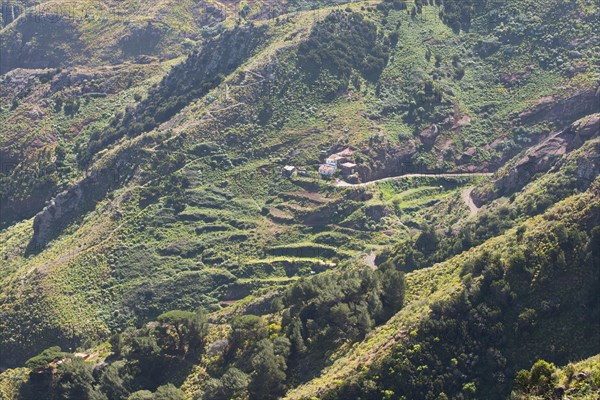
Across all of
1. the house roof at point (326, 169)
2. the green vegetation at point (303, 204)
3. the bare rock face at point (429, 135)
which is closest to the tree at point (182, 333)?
the green vegetation at point (303, 204)

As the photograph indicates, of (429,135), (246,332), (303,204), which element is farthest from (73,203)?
(429,135)

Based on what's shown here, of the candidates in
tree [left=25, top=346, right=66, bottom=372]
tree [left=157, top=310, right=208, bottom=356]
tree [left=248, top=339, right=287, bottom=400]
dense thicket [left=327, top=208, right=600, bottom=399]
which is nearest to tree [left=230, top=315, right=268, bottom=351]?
tree [left=157, top=310, right=208, bottom=356]

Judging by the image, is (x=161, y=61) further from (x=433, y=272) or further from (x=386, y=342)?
(x=386, y=342)

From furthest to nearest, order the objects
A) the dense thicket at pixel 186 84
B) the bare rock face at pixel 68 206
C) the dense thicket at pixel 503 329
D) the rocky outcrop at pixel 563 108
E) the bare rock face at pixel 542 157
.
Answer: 1. the dense thicket at pixel 186 84
2. the rocky outcrop at pixel 563 108
3. the bare rock face at pixel 68 206
4. the bare rock face at pixel 542 157
5. the dense thicket at pixel 503 329

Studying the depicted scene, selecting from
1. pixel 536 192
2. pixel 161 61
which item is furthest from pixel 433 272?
pixel 161 61

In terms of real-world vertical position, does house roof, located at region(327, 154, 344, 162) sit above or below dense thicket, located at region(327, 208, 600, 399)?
below

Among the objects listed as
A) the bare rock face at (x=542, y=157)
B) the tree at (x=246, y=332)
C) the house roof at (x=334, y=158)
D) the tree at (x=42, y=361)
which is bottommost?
the tree at (x=42, y=361)

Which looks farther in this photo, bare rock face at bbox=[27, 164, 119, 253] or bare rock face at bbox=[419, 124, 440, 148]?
bare rock face at bbox=[419, 124, 440, 148]

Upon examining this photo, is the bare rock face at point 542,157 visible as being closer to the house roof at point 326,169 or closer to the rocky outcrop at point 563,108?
the rocky outcrop at point 563,108

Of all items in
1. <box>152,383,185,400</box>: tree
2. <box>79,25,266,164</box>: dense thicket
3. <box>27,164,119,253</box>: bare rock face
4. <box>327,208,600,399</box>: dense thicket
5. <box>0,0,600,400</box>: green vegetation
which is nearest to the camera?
<box>327,208,600,399</box>: dense thicket

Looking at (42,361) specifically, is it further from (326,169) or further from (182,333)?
(326,169)

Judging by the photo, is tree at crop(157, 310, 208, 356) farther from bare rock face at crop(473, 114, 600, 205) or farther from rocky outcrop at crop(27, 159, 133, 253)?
bare rock face at crop(473, 114, 600, 205)
